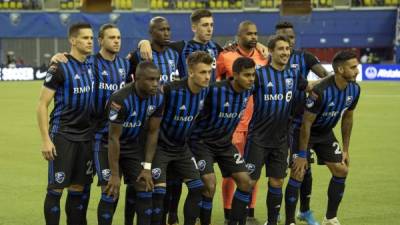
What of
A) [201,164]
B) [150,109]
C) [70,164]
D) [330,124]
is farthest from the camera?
[330,124]

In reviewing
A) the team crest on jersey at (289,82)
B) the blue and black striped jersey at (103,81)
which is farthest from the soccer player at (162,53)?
the team crest on jersey at (289,82)

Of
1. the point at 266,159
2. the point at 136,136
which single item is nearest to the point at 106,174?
the point at 136,136

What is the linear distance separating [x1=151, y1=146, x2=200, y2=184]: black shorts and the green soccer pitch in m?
1.62

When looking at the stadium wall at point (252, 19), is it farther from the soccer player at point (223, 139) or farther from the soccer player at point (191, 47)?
the soccer player at point (223, 139)

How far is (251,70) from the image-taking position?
8.34 meters

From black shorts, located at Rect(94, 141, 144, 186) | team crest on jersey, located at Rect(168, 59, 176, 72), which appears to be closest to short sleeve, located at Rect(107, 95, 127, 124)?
black shorts, located at Rect(94, 141, 144, 186)

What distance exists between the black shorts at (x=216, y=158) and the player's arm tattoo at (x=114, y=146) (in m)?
1.05

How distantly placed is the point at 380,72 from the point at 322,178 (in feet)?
89.3

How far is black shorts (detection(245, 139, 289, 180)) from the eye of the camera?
28.9ft

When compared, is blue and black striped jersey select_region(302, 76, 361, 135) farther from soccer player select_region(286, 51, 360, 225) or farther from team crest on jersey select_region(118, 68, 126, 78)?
team crest on jersey select_region(118, 68, 126, 78)

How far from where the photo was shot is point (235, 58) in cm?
950

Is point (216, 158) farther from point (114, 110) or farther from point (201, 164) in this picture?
point (114, 110)

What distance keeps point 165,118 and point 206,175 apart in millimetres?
746

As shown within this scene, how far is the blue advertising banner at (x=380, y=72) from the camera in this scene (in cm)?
3878
